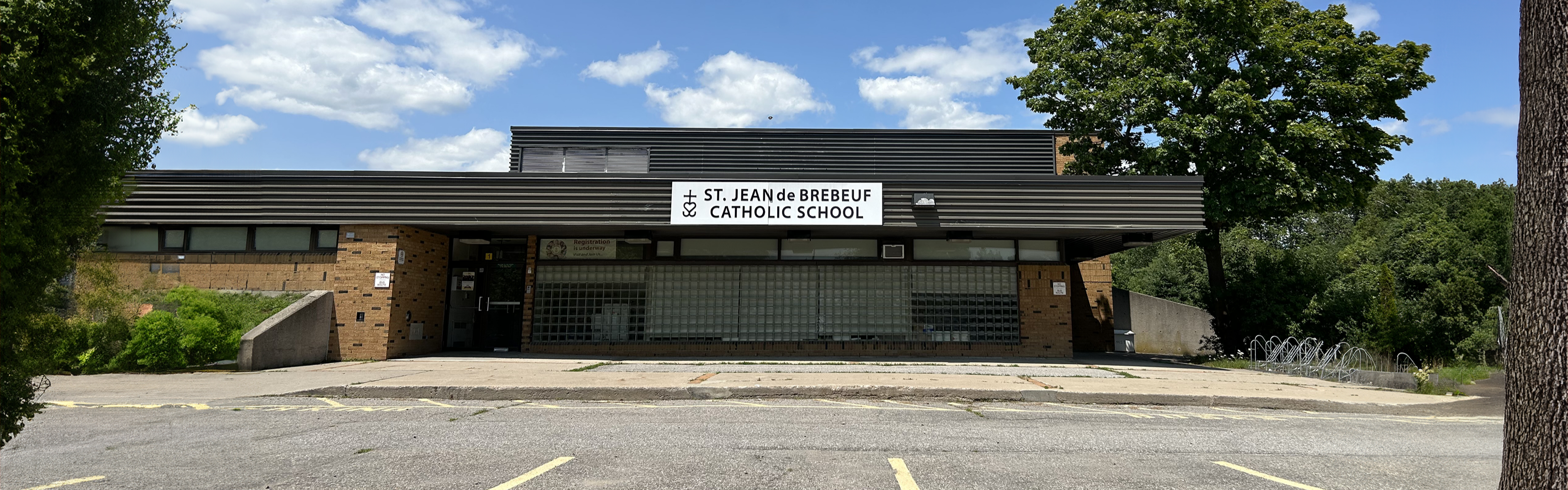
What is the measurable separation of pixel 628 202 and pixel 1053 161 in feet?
39.3

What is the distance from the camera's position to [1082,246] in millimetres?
19172

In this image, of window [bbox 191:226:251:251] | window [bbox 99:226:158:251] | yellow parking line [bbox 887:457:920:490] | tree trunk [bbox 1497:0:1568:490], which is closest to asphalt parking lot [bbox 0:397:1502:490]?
yellow parking line [bbox 887:457:920:490]

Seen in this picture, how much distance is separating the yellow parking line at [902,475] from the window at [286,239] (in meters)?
14.0

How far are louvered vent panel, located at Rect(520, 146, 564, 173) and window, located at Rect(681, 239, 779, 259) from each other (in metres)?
6.37

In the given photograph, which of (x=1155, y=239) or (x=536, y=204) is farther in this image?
(x=1155, y=239)

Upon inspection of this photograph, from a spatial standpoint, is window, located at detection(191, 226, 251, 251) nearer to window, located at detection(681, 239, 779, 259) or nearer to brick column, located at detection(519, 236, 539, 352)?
brick column, located at detection(519, 236, 539, 352)

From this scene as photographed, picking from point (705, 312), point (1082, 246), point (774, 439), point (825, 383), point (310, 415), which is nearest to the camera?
point (774, 439)

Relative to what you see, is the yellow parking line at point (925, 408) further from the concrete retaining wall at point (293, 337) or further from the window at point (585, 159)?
the window at point (585, 159)

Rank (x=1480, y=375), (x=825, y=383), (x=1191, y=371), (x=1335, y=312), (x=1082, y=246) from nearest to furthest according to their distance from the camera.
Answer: (x=825, y=383)
(x=1191, y=371)
(x=1480, y=375)
(x=1082, y=246)
(x=1335, y=312)

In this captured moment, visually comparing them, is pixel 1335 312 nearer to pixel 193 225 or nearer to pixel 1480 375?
pixel 1480 375

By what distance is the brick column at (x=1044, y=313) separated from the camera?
17.1 metres

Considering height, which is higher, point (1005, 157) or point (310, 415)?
point (1005, 157)

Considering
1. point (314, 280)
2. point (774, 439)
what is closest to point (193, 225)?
point (314, 280)

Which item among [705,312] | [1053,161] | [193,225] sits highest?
[1053,161]
